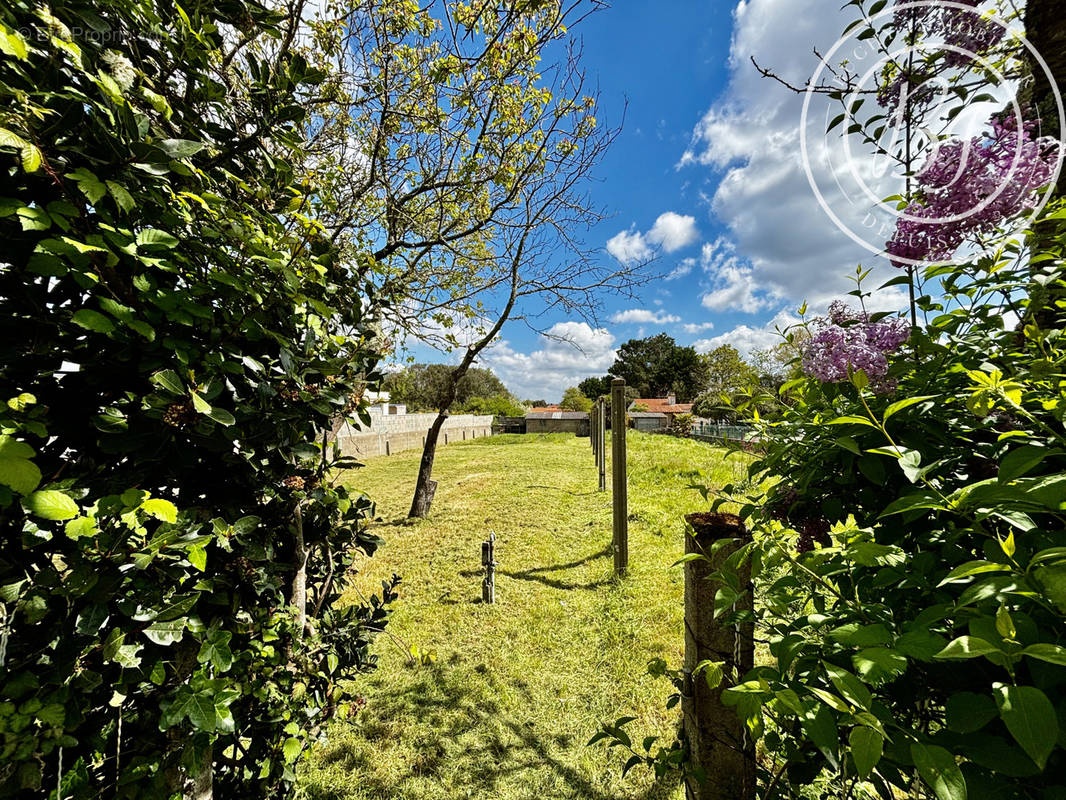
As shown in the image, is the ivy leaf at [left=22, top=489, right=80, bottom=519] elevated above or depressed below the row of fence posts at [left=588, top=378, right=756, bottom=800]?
above

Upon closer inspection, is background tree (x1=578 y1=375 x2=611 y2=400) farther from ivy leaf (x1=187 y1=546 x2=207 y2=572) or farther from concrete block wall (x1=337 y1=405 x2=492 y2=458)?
ivy leaf (x1=187 y1=546 x2=207 y2=572)

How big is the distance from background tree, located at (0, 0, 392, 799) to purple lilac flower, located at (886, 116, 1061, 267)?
1839 mm

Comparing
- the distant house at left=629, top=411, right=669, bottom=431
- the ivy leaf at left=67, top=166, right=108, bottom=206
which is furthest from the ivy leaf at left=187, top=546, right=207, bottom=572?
the distant house at left=629, top=411, right=669, bottom=431

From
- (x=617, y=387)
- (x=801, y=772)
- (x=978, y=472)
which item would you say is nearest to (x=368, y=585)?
(x=617, y=387)

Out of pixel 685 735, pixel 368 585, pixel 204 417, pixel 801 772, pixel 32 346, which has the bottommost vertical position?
pixel 368 585

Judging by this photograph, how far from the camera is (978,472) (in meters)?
0.91

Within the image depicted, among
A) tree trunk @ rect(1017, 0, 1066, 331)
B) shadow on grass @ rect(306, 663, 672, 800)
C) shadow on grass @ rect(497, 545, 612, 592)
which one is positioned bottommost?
shadow on grass @ rect(306, 663, 672, 800)

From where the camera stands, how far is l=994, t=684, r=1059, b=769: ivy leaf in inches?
18.2

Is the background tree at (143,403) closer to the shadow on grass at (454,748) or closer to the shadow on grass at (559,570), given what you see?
the shadow on grass at (454,748)

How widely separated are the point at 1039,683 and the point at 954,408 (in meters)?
0.65

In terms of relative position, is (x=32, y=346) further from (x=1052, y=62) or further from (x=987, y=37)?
(x=1052, y=62)

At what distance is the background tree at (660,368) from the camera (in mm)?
51250

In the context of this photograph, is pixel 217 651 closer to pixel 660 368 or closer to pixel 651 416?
pixel 651 416

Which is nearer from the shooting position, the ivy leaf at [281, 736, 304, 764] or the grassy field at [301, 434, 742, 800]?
the ivy leaf at [281, 736, 304, 764]
